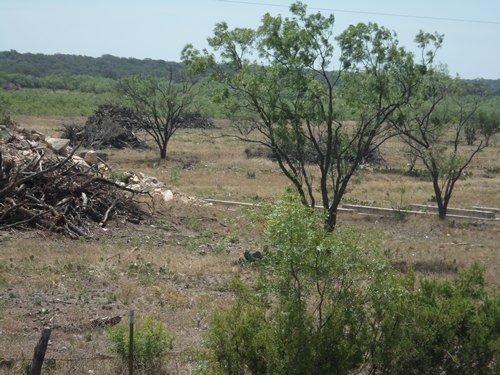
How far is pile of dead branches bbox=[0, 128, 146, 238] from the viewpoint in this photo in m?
17.7

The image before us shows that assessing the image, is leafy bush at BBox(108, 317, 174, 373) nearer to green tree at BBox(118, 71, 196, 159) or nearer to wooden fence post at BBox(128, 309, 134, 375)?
wooden fence post at BBox(128, 309, 134, 375)

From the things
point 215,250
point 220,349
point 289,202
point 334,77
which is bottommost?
point 215,250

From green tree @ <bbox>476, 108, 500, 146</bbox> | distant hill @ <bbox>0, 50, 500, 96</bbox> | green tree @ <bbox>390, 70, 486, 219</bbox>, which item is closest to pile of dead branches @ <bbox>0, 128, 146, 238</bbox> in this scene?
green tree @ <bbox>390, 70, 486, 219</bbox>

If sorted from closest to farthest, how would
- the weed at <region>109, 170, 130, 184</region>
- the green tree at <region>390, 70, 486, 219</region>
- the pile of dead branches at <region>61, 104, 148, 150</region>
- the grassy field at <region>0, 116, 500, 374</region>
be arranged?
1. the grassy field at <region>0, 116, 500, 374</region>
2. the weed at <region>109, 170, 130, 184</region>
3. the green tree at <region>390, 70, 486, 219</region>
4. the pile of dead branches at <region>61, 104, 148, 150</region>

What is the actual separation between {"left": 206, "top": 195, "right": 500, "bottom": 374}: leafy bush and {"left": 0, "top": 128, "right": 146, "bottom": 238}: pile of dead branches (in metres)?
9.16

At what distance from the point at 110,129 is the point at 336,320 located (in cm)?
3631

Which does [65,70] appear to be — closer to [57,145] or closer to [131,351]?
[57,145]

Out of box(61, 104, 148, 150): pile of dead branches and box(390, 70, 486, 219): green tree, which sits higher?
box(390, 70, 486, 219): green tree

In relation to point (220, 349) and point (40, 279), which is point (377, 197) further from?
point (220, 349)

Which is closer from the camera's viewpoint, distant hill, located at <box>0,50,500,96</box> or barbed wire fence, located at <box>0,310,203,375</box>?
barbed wire fence, located at <box>0,310,203,375</box>

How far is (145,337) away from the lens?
367 inches

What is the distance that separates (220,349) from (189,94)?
113ft

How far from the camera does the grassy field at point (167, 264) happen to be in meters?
11.0

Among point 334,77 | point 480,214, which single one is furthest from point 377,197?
point 334,77
